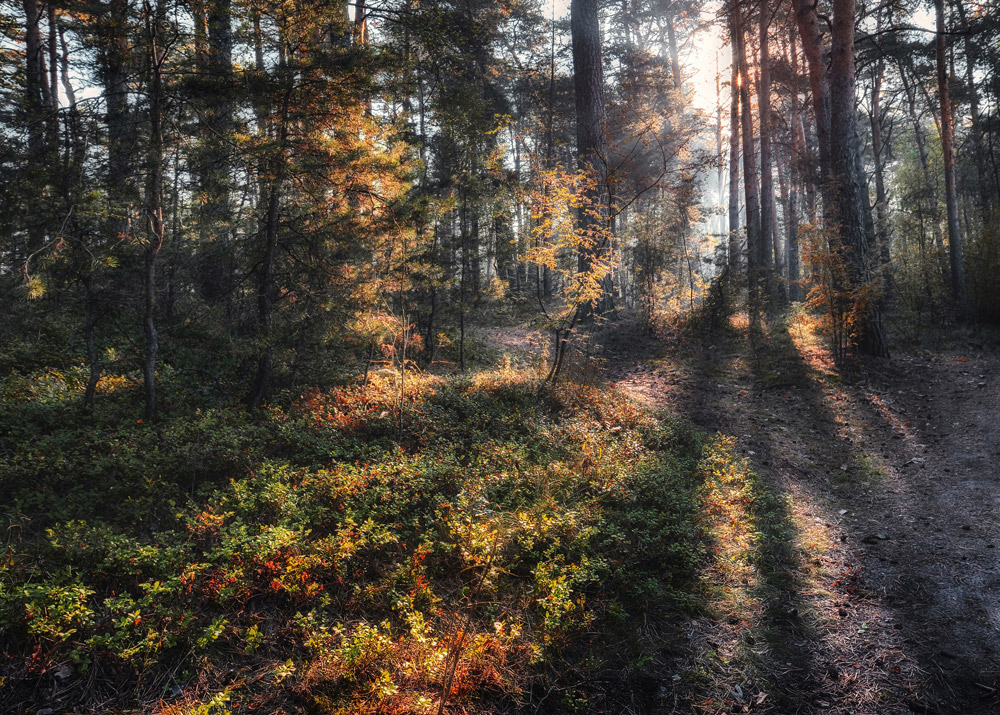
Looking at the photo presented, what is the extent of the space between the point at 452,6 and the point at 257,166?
41.3 ft

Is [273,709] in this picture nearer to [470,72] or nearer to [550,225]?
[550,225]

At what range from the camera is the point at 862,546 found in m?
5.16

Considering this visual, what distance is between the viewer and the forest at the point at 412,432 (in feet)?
11.3

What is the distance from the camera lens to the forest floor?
3.39 meters

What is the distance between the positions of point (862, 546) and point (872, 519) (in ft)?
2.49

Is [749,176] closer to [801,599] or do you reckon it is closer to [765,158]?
[765,158]

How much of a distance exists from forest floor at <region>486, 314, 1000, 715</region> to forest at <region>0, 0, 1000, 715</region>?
0.04 m

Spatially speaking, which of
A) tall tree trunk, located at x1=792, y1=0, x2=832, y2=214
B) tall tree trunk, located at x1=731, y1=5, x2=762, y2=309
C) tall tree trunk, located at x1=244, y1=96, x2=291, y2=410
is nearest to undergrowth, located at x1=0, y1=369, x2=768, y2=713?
tall tree trunk, located at x1=244, y1=96, x2=291, y2=410

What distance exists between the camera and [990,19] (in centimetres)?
1380

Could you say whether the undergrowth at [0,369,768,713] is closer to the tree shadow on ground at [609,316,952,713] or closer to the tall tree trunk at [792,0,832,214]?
the tree shadow on ground at [609,316,952,713]

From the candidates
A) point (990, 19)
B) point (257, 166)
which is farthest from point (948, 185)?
point (257, 166)

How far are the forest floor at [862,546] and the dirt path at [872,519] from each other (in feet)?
0.05

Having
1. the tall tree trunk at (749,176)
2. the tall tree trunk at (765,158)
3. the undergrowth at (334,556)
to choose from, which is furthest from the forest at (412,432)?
the tall tree trunk at (765,158)

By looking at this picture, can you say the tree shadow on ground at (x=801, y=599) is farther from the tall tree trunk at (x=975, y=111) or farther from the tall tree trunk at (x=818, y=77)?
the tall tree trunk at (x=975, y=111)
